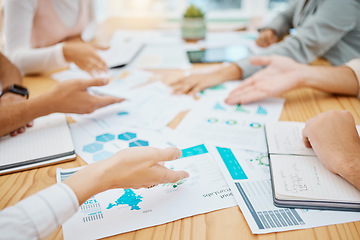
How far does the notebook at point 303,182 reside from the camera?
51cm

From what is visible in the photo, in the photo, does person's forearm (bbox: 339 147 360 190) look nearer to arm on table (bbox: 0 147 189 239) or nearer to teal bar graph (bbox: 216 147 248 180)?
teal bar graph (bbox: 216 147 248 180)

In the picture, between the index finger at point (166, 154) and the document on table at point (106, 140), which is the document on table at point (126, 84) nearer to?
the document on table at point (106, 140)

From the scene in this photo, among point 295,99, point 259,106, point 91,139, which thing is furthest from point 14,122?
point 295,99

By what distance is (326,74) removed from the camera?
0.90 meters

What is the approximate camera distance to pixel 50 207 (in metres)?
0.41

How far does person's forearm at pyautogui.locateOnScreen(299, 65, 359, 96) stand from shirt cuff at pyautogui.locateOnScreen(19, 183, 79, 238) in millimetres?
752

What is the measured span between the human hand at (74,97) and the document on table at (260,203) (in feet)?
1.26

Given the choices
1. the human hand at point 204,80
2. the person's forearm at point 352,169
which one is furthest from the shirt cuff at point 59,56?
the person's forearm at point 352,169

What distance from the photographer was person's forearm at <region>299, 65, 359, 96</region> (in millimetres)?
888

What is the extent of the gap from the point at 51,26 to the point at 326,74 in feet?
3.63

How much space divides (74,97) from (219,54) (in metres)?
0.76

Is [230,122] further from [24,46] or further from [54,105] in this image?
[24,46]

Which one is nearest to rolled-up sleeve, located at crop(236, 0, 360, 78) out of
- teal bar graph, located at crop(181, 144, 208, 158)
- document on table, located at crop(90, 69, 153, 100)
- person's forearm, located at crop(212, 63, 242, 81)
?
person's forearm, located at crop(212, 63, 242, 81)

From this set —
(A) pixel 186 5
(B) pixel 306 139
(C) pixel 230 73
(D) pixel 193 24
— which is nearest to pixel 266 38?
(D) pixel 193 24
